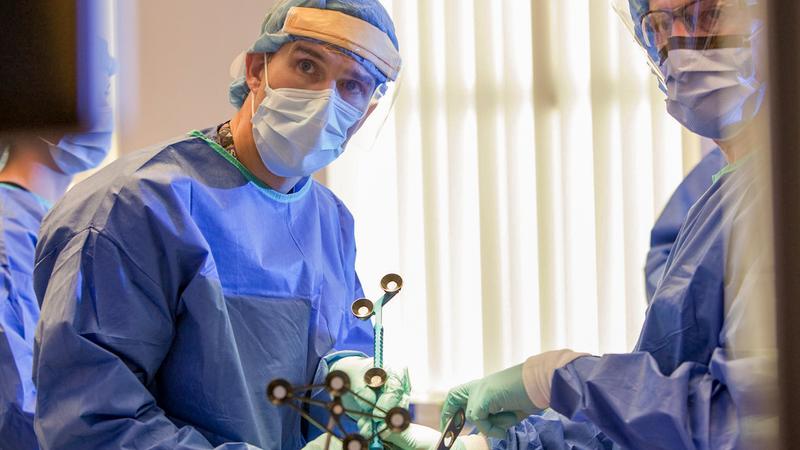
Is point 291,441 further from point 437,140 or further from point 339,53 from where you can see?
point 437,140

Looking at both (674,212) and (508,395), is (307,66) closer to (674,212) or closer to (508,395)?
(508,395)

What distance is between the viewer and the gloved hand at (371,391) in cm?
144

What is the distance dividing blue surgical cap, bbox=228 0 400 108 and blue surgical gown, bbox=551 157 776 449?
0.63 meters

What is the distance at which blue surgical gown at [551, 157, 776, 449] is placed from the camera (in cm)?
129

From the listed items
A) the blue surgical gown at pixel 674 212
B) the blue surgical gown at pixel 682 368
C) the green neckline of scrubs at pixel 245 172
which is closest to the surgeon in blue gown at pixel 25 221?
the green neckline of scrubs at pixel 245 172

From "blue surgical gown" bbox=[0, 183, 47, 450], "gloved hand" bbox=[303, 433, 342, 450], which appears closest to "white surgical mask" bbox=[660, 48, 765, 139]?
"gloved hand" bbox=[303, 433, 342, 450]

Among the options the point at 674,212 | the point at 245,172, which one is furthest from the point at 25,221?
the point at 674,212

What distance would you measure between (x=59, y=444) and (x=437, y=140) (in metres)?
1.43

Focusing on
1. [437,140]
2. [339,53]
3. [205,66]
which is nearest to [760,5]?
[339,53]

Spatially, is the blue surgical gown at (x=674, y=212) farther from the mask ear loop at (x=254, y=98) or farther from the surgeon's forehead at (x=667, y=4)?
the mask ear loop at (x=254, y=98)

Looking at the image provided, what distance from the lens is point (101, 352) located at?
52.0 inches

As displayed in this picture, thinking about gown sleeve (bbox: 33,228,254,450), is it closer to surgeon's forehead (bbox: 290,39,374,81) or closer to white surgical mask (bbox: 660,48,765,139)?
surgeon's forehead (bbox: 290,39,374,81)

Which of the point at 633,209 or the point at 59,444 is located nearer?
the point at 59,444

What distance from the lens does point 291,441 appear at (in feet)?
5.19
